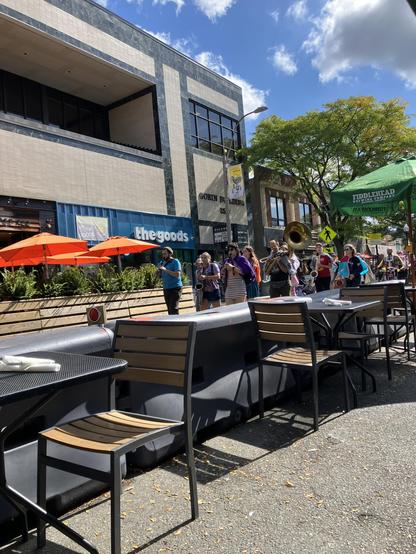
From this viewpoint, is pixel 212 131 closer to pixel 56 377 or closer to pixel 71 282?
pixel 71 282

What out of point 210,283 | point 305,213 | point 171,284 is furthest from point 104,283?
point 305,213

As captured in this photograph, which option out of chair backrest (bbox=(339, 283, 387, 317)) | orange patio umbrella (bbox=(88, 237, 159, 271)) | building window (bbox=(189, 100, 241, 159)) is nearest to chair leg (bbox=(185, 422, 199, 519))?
chair backrest (bbox=(339, 283, 387, 317))

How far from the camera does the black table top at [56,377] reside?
1.83m

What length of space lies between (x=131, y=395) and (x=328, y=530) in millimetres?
1495

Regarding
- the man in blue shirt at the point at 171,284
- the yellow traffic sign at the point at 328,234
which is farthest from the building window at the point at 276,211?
the man in blue shirt at the point at 171,284

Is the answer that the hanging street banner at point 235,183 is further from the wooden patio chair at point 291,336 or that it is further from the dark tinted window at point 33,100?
the wooden patio chair at point 291,336

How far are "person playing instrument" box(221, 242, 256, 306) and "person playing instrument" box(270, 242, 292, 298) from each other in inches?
19.3

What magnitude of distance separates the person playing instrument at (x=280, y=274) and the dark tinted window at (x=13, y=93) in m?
13.4

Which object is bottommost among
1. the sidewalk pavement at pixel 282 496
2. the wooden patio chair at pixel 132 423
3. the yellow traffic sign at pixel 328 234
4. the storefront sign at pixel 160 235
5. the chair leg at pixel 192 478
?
the sidewalk pavement at pixel 282 496

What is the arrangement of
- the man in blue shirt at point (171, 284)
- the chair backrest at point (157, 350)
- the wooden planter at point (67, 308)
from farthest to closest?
1. the man in blue shirt at point (171, 284)
2. the wooden planter at point (67, 308)
3. the chair backrest at point (157, 350)

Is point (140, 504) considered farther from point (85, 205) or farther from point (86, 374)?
point (85, 205)

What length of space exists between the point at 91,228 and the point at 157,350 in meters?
14.9

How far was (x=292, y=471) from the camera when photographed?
10.0 feet

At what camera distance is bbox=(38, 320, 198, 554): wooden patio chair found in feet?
6.91
